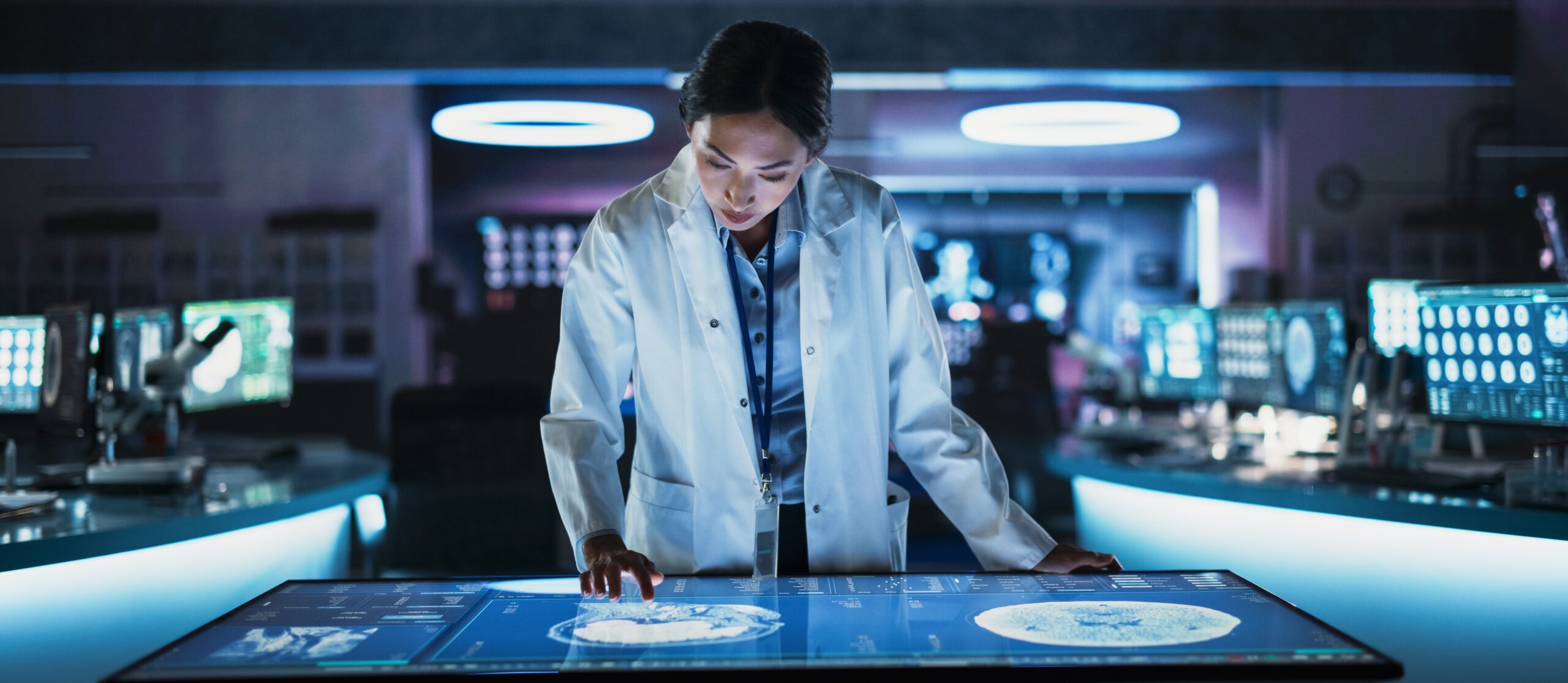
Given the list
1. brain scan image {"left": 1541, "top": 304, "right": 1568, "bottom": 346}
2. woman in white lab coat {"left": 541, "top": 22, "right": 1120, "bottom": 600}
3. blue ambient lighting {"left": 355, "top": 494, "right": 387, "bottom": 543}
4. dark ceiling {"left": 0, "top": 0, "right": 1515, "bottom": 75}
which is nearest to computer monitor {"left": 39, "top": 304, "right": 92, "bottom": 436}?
blue ambient lighting {"left": 355, "top": 494, "right": 387, "bottom": 543}

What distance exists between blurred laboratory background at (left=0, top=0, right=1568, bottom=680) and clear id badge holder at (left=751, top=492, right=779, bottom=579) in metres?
1.47

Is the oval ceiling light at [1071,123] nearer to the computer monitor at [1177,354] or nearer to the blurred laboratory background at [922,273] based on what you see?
the blurred laboratory background at [922,273]

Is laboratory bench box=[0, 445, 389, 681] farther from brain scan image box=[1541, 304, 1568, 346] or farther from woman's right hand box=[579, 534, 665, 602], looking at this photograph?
brain scan image box=[1541, 304, 1568, 346]

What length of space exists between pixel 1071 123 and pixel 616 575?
6758 millimetres

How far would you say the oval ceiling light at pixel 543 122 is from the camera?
611 cm

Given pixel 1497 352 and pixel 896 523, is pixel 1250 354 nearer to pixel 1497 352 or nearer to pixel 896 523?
pixel 1497 352

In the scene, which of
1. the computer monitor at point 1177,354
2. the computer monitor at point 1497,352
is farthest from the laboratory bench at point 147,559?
the computer monitor at point 1177,354

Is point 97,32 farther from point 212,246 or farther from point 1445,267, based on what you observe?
point 1445,267

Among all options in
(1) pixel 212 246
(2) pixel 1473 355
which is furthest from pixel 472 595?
(1) pixel 212 246

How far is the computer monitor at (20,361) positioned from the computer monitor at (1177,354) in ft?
12.2

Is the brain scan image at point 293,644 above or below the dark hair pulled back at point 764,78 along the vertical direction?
below

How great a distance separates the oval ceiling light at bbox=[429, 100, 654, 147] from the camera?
6109 millimetres

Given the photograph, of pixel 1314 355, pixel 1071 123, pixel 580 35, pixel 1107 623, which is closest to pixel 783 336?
pixel 1107 623

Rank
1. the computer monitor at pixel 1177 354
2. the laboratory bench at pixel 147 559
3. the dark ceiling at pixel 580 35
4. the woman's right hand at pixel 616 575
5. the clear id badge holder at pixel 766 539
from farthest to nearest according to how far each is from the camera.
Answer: the dark ceiling at pixel 580 35, the computer monitor at pixel 1177 354, the laboratory bench at pixel 147 559, the clear id badge holder at pixel 766 539, the woman's right hand at pixel 616 575
